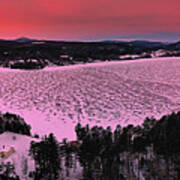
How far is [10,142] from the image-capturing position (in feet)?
33.8

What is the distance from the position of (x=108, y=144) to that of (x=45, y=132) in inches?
224

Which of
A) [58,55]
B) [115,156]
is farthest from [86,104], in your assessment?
[58,55]

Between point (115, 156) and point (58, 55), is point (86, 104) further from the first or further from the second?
point (58, 55)

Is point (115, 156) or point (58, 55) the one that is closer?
point (115, 156)

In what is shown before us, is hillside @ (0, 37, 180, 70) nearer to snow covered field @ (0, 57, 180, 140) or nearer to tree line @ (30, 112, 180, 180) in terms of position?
snow covered field @ (0, 57, 180, 140)

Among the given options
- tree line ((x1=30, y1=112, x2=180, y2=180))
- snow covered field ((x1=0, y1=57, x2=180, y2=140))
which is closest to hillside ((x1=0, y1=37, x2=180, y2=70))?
snow covered field ((x1=0, y1=57, x2=180, y2=140))

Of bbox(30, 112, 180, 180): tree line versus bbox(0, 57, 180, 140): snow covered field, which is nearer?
bbox(30, 112, 180, 180): tree line

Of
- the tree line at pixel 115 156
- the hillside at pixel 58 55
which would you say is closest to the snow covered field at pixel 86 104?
the tree line at pixel 115 156

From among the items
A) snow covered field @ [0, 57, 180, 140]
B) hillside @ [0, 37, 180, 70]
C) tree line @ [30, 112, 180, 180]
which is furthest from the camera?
hillside @ [0, 37, 180, 70]

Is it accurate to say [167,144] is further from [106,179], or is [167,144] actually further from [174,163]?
[106,179]

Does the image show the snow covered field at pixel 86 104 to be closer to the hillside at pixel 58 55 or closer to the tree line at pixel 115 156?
the tree line at pixel 115 156

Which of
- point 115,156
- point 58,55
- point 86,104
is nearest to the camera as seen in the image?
point 115,156

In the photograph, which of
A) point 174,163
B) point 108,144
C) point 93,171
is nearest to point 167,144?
point 174,163

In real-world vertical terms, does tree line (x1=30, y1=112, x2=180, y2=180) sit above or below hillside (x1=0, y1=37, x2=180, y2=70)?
below
